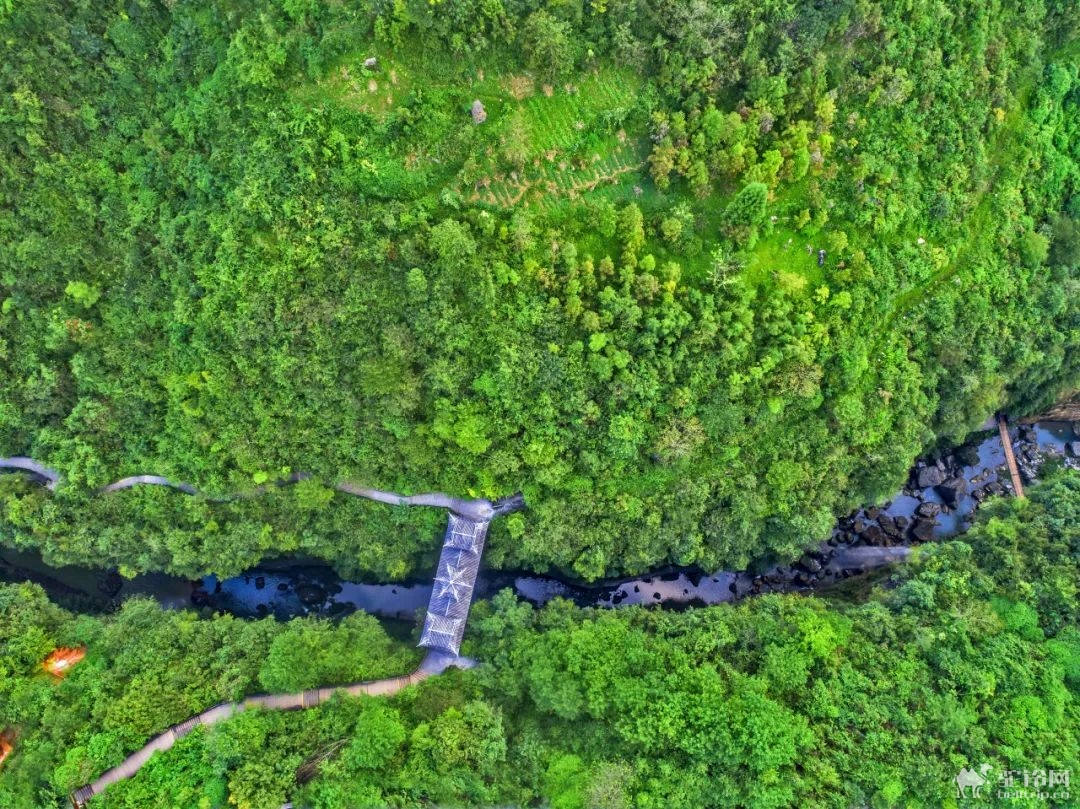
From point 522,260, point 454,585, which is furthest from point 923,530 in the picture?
point 522,260

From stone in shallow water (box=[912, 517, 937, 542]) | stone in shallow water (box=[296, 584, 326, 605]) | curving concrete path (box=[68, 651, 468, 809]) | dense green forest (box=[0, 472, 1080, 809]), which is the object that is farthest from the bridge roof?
stone in shallow water (box=[912, 517, 937, 542])

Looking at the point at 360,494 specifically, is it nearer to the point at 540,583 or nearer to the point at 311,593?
the point at 311,593

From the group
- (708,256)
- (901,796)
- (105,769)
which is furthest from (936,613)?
(105,769)

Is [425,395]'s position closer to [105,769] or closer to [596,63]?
[596,63]

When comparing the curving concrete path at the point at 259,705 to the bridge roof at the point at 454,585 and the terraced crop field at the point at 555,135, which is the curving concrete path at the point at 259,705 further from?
the terraced crop field at the point at 555,135

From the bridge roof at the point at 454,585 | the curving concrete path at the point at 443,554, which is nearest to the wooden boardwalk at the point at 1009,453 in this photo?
the curving concrete path at the point at 443,554

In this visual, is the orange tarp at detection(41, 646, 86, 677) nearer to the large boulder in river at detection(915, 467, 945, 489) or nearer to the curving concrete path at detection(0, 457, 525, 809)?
the curving concrete path at detection(0, 457, 525, 809)
